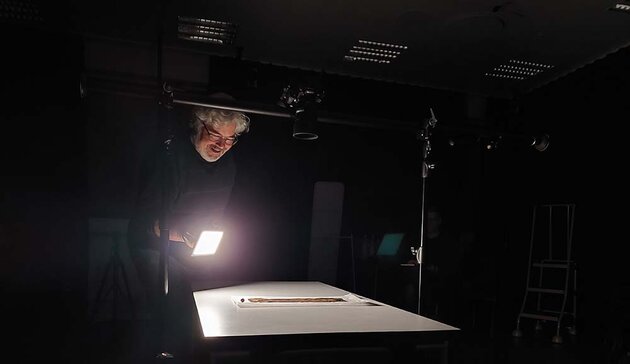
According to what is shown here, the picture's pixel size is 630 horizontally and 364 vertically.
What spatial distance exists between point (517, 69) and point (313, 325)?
4173 millimetres

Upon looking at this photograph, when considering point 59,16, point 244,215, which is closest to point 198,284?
point 244,215

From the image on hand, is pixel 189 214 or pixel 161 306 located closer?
pixel 161 306

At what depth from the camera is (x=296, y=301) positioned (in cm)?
217

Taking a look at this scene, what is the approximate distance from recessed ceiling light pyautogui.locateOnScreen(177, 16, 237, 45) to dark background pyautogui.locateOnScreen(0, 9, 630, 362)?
1.21 feet

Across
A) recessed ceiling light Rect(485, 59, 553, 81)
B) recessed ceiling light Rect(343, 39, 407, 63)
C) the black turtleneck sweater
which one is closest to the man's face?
the black turtleneck sweater

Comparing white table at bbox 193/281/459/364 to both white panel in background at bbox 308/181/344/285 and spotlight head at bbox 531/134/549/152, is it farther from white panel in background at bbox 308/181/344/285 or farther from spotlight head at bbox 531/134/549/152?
white panel in background at bbox 308/181/344/285

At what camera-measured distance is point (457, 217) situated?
5578 mm

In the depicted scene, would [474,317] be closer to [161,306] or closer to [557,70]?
[557,70]

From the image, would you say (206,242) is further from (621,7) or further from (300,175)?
(621,7)

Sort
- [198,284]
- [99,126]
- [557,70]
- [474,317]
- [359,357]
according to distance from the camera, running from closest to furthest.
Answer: [359,357]
[198,284]
[99,126]
[557,70]
[474,317]

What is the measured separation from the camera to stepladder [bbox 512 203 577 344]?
16.1ft

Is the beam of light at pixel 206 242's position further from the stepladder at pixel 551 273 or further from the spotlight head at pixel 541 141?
the stepladder at pixel 551 273

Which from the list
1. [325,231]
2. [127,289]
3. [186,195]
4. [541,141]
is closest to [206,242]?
[186,195]

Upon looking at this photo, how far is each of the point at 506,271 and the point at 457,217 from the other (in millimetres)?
896
